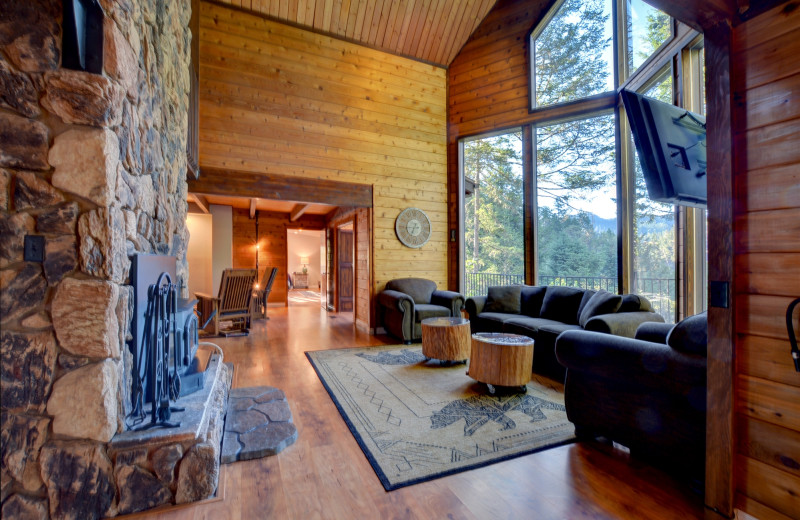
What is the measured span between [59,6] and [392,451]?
2.65m

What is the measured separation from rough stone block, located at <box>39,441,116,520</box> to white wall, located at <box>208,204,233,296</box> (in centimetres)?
635

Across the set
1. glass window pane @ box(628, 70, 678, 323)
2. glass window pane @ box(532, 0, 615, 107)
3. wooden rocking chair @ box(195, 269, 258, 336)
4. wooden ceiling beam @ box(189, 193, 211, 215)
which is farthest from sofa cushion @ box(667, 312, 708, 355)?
wooden ceiling beam @ box(189, 193, 211, 215)

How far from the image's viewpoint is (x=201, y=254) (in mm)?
7410

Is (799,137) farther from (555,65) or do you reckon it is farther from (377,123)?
(377,123)

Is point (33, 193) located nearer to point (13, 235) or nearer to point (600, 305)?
point (13, 235)

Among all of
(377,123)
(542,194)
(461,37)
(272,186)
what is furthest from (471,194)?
(272,186)

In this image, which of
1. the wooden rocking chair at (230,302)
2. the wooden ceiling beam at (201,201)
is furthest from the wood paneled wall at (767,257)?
the wooden ceiling beam at (201,201)

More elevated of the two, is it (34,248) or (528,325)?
(34,248)

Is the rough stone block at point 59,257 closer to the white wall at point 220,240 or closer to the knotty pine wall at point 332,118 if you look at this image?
the knotty pine wall at point 332,118

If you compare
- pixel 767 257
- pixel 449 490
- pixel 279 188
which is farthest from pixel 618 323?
pixel 279 188

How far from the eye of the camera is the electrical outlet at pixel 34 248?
5.02ft

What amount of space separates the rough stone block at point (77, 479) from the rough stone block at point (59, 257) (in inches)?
27.9

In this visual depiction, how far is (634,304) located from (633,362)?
170 centimetres

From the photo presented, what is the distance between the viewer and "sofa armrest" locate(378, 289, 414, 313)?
4.82m
